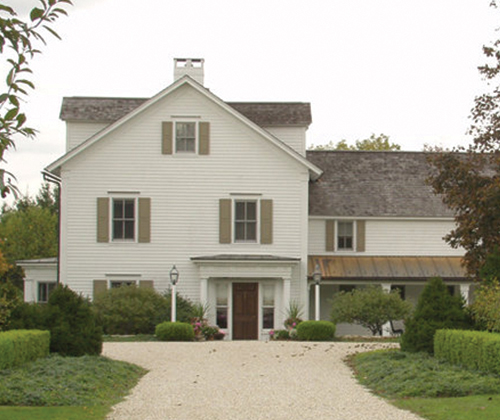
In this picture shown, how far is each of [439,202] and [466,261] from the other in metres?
15.0

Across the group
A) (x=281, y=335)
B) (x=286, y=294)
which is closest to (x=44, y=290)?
(x=286, y=294)

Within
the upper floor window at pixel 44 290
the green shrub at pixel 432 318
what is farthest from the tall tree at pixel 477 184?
the upper floor window at pixel 44 290

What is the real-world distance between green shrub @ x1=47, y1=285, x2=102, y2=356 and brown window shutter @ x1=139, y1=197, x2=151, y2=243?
13062mm

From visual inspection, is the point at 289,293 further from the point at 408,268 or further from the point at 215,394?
the point at 215,394

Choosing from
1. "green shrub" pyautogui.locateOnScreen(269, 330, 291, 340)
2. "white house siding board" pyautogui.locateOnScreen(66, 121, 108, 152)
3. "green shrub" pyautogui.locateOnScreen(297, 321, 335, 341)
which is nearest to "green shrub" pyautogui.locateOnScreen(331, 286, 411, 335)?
"green shrub" pyautogui.locateOnScreen(269, 330, 291, 340)

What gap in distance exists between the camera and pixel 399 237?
117ft

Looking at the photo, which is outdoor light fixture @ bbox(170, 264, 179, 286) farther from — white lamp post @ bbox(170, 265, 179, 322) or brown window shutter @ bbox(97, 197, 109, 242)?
brown window shutter @ bbox(97, 197, 109, 242)

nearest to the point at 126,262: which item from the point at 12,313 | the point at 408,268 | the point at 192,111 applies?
the point at 192,111

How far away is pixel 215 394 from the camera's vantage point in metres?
15.4

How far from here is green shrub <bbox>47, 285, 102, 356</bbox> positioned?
19.0 metres

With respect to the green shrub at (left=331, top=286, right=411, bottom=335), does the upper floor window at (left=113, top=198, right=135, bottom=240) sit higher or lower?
higher

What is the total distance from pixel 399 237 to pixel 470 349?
1941 centimetres

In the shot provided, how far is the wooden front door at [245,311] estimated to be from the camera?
32875 millimetres

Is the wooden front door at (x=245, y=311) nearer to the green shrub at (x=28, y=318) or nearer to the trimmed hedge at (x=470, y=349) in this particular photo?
the green shrub at (x=28, y=318)
